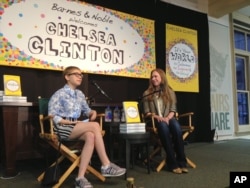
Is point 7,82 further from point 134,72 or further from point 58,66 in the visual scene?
point 134,72

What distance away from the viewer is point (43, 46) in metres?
3.40

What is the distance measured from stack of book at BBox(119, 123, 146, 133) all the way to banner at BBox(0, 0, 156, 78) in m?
1.31

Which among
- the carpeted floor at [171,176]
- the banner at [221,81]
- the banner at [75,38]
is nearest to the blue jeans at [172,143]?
the carpeted floor at [171,176]

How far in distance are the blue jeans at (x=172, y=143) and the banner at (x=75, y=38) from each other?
4.66 ft

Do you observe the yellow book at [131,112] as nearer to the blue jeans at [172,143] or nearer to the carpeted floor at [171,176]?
the blue jeans at [172,143]

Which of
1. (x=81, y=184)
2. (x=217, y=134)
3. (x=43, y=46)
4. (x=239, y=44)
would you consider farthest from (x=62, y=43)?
(x=239, y=44)

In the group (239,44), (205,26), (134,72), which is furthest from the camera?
(239,44)

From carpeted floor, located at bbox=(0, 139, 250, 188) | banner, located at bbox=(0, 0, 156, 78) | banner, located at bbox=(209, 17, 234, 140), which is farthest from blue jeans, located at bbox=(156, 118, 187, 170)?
banner, located at bbox=(209, 17, 234, 140)

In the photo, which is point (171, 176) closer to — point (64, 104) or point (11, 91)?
point (64, 104)

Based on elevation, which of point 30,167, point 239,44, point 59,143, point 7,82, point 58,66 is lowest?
point 30,167

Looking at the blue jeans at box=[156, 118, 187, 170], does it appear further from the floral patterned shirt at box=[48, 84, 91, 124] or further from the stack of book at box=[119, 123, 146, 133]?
the floral patterned shirt at box=[48, 84, 91, 124]

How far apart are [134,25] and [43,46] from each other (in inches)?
60.2

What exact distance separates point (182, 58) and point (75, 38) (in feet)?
7.14

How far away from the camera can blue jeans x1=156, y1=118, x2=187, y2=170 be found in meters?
2.78
